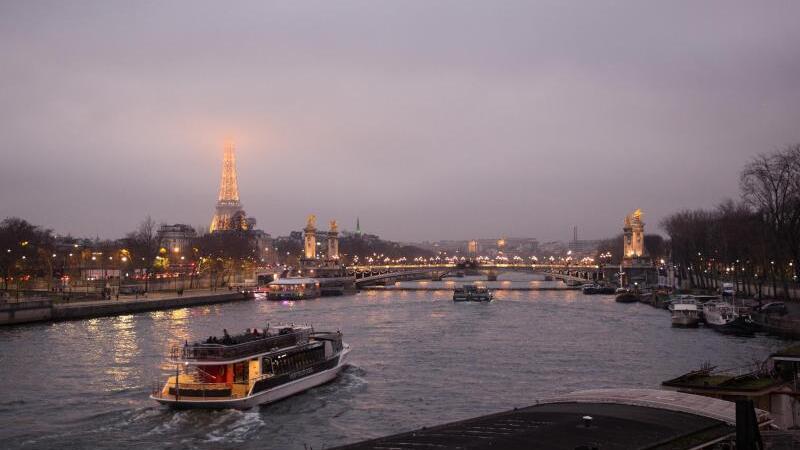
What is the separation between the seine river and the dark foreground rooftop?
7.05m

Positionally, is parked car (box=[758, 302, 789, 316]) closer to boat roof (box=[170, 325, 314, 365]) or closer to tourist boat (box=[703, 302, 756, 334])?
tourist boat (box=[703, 302, 756, 334])

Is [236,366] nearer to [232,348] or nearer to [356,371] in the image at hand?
[232,348]

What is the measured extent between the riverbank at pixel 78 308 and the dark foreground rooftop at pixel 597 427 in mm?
39891

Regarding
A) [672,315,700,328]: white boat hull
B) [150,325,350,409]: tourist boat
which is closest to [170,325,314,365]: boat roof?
[150,325,350,409]: tourist boat

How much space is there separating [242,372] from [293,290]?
63540 millimetres

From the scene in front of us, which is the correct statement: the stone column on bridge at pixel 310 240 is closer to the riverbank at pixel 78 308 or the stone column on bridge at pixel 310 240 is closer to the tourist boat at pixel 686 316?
the riverbank at pixel 78 308

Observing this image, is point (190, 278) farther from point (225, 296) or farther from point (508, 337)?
point (508, 337)

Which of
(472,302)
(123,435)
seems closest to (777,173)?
(472,302)

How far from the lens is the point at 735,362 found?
33844 mm

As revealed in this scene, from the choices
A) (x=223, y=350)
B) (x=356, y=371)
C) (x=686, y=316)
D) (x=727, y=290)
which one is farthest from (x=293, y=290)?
(x=223, y=350)

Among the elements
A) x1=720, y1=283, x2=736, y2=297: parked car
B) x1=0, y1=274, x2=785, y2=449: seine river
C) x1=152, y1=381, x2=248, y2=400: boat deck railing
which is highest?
x1=720, y1=283, x2=736, y2=297: parked car

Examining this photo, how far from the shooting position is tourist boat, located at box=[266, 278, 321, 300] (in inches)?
3324

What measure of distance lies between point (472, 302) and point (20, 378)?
167 feet

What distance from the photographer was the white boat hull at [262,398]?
24.2 metres
